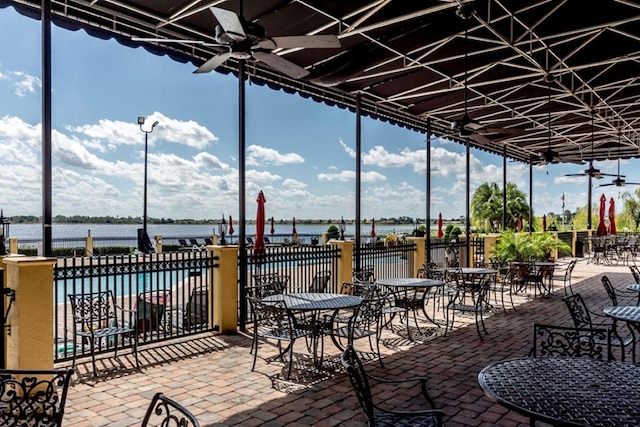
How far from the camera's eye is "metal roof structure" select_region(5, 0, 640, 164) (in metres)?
5.73

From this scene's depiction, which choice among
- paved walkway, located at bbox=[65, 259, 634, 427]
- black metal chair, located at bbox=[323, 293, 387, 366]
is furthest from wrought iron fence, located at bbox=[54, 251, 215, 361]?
black metal chair, located at bbox=[323, 293, 387, 366]

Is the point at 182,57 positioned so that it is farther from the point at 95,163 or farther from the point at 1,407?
the point at 95,163

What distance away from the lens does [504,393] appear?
2.14m

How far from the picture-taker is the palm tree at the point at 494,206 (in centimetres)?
2536

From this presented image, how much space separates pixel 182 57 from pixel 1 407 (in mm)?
5381

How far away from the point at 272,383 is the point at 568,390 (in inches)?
109

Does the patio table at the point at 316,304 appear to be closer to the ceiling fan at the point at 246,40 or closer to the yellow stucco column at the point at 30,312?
the yellow stucco column at the point at 30,312

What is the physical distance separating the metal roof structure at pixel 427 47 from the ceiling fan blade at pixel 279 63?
40 centimetres

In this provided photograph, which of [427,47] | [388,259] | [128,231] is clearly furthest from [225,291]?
[128,231]

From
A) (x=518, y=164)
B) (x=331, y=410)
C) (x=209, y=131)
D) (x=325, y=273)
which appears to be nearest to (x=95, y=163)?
(x=209, y=131)

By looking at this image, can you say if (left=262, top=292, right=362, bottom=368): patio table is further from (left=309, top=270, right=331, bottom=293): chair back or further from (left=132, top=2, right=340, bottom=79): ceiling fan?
(left=132, top=2, right=340, bottom=79): ceiling fan

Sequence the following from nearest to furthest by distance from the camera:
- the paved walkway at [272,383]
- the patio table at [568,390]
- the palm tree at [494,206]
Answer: the patio table at [568,390] → the paved walkway at [272,383] → the palm tree at [494,206]

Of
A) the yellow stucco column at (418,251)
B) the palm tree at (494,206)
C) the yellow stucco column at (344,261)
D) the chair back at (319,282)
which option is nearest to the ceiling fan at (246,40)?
the chair back at (319,282)

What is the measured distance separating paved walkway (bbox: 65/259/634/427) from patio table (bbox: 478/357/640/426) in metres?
1.12
